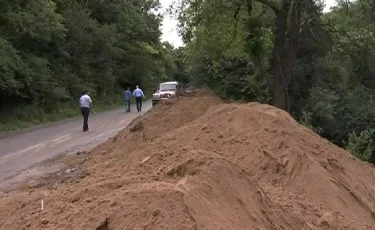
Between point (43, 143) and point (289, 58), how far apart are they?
9696 mm

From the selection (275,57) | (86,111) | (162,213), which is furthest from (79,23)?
(162,213)

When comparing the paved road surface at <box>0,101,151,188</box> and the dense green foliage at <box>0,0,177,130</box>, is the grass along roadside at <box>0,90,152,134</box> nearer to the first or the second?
the dense green foliage at <box>0,0,177,130</box>

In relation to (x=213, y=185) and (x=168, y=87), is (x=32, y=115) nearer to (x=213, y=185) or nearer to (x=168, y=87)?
(x=168, y=87)

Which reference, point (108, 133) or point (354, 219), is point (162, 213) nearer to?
point (354, 219)

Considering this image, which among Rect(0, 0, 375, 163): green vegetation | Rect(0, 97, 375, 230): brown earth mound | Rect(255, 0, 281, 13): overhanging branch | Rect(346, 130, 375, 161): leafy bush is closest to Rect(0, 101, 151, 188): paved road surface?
Rect(0, 97, 375, 230): brown earth mound

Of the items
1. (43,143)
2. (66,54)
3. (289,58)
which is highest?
(289,58)

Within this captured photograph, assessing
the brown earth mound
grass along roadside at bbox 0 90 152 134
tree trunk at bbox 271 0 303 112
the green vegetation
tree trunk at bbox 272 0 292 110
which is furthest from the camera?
grass along roadside at bbox 0 90 152 134

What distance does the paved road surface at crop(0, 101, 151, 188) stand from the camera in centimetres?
1465

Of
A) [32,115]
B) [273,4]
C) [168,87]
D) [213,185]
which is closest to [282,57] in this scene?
[273,4]

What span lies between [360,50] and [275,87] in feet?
12.6

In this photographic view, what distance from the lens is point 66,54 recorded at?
123 feet

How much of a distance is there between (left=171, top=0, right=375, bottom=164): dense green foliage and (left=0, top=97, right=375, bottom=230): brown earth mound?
7.82 metres

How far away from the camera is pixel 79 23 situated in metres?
40.4

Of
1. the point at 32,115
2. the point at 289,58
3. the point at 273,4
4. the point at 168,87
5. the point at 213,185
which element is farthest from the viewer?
the point at 168,87
